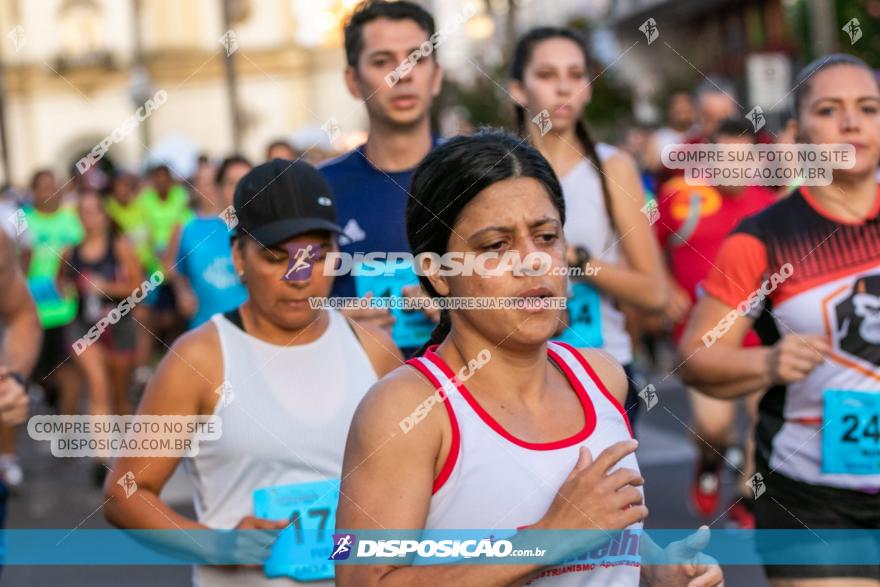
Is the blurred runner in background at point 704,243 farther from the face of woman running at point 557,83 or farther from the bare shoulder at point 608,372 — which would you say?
the bare shoulder at point 608,372

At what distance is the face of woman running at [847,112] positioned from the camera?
4.39 metres

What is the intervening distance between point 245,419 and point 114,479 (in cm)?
35

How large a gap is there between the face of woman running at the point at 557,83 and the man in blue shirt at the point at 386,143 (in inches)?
22.5

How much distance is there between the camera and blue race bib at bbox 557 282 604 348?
532cm

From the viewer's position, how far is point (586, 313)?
5.37 meters

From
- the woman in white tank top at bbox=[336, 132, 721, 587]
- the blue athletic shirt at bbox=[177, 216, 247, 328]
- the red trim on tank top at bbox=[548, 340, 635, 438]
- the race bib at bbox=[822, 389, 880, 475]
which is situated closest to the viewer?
the woman in white tank top at bbox=[336, 132, 721, 587]

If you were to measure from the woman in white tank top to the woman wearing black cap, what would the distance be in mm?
819

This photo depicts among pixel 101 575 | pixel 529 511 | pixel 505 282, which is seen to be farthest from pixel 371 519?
pixel 101 575

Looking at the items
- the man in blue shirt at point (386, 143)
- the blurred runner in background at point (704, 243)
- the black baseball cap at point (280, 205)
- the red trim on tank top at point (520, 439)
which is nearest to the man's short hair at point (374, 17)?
the man in blue shirt at point (386, 143)

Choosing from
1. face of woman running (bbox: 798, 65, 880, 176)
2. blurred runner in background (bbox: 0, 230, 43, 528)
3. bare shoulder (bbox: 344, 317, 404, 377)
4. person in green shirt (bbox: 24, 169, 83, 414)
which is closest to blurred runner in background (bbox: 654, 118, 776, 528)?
face of woman running (bbox: 798, 65, 880, 176)

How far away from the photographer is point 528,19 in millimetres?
54188

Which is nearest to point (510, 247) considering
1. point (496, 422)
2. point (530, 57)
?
point (496, 422)

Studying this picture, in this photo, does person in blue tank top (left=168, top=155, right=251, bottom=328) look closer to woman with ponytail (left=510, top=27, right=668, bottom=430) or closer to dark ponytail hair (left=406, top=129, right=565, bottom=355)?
woman with ponytail (left=510, top=27, right=668, bottom=430)

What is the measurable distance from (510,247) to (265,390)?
112cm
